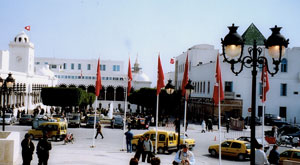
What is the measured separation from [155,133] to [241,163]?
14.6ft

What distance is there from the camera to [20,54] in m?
55.3

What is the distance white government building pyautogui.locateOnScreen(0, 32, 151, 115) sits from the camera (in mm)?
51469

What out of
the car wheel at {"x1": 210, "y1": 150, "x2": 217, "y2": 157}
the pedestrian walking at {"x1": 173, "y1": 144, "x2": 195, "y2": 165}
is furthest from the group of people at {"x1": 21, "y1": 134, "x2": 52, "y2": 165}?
the car wheel at {"x1": 210, "y1": 150, "x2": 217, "y2": 157}

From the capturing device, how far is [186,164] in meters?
9.21

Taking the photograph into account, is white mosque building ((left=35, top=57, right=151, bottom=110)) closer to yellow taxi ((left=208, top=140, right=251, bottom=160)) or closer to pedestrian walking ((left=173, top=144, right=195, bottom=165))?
yellow taxi ((left=208, top=140, right=251, bottom=160))

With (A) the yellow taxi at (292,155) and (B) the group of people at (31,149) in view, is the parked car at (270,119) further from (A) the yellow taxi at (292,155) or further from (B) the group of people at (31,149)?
(B) the group of people at (31,149)

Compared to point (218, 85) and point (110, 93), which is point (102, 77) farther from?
point (218, 85)

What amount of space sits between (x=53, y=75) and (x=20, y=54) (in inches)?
861

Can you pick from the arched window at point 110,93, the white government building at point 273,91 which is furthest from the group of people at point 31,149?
the arched window at point 110,93

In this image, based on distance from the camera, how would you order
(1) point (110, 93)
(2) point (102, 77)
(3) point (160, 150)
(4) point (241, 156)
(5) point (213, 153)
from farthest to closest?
(2) point (102, 77), (1) point (110, 93), (5) point (213, 153), (3) point (160, 150), (4) point (241, 156)

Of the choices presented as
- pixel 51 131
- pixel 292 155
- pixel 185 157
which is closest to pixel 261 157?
pixel 185 157

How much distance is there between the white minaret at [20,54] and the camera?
2158 inches

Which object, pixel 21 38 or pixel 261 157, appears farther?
pixel 21 38

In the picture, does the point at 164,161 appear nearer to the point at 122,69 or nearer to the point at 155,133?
the point at 155,133
